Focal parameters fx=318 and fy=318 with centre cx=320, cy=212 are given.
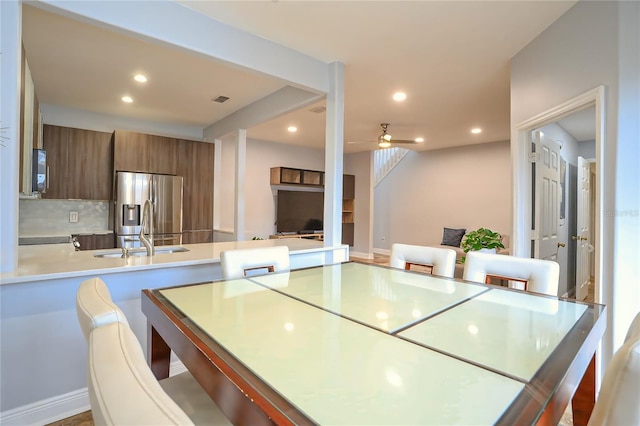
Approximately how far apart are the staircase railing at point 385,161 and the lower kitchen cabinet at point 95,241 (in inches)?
242

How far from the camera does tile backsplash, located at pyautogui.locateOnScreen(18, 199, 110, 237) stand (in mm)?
4262

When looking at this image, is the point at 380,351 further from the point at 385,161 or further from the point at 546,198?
the point at 385,161

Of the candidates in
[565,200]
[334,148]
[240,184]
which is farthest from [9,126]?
[565,200]

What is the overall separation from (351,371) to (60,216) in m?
5.32

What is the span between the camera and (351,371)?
79 centimetres

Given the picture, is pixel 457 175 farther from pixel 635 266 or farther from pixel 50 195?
pixel 50 195

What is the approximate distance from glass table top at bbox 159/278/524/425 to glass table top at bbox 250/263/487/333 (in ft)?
0.41

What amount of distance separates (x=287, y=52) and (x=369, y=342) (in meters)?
2.68

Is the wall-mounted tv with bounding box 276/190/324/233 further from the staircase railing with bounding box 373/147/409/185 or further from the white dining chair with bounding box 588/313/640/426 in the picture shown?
the white dining chair with bounding box 588/313/640/426

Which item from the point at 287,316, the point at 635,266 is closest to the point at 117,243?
the point at 287,316

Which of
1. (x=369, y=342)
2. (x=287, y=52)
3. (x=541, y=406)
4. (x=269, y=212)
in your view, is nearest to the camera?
(x=541, y=406)

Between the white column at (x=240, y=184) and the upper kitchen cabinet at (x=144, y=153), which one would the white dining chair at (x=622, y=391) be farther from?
the upper kitchen cabinet at (x=144, y=153)

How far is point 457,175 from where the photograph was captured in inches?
287

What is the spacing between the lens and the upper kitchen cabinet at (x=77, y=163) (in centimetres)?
416
